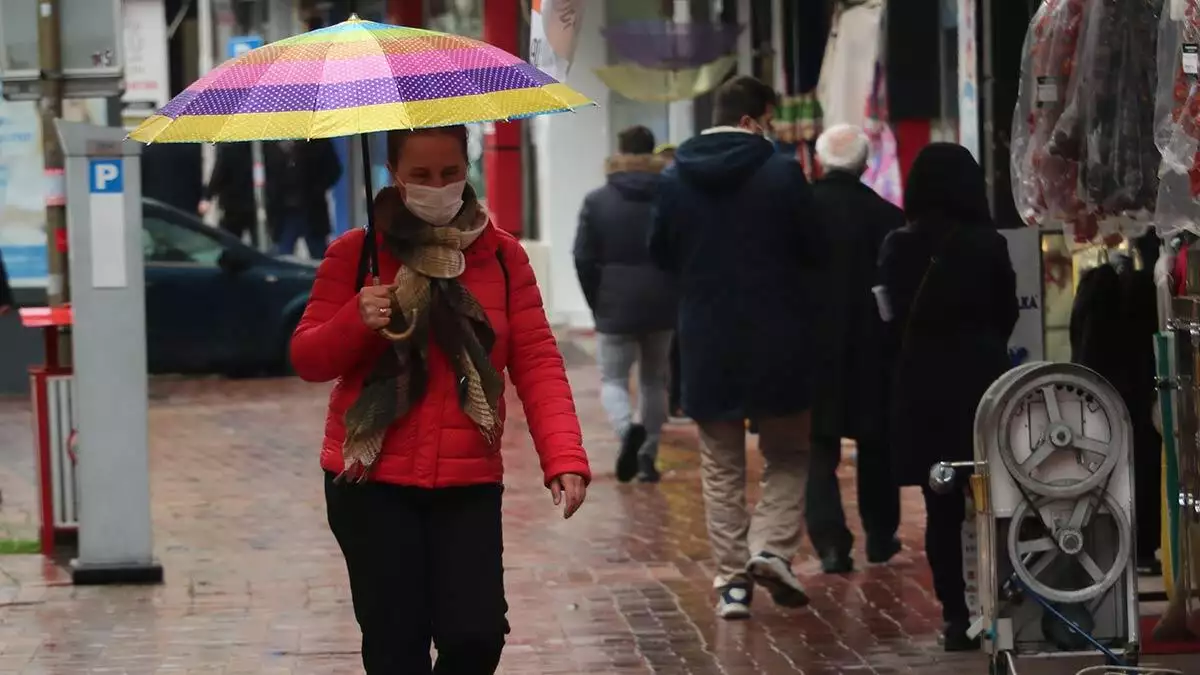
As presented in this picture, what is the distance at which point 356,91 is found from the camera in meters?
5.18

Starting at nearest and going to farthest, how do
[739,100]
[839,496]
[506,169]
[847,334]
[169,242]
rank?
[739,100] → [847,334] → [839,496] → [169,242] → [506,169]

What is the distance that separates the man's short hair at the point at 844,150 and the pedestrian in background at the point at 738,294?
0.78 metres

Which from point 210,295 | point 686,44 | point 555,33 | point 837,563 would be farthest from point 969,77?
point 210,295

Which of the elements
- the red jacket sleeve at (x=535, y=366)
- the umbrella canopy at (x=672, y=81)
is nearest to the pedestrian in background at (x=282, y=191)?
the umbrella canopy at (x=672, y=81)

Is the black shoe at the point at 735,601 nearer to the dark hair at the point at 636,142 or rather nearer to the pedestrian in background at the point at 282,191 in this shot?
the dark hair at the point at 636,142

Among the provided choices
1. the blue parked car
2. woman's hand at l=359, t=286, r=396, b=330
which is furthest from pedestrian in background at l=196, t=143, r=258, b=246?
woman's hand at l=359, t=286, r=396, b=330

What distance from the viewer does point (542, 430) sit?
5523 millimetres

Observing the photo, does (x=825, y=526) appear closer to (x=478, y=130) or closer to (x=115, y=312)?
(x=115, y=312)

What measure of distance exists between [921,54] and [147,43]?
53.0 feet

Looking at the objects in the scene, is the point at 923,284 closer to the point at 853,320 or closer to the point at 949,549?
the point at 949,549

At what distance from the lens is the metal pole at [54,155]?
10.3m

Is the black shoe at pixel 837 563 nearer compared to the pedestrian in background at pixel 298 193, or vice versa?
the black shoe at pixel 837 563

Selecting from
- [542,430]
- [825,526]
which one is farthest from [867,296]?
[542,430]

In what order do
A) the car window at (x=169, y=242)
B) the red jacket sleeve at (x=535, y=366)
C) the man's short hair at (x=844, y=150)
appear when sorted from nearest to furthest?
the red jacket sleeve at (x=535, y=366) < the man's short hair at (x=844, y=150) < the car window at (x=169, y=242)
